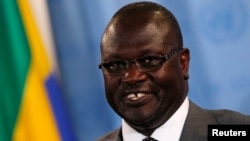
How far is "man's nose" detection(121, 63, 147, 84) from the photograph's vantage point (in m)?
0.89

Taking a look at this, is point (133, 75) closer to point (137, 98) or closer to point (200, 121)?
point (137, 98)

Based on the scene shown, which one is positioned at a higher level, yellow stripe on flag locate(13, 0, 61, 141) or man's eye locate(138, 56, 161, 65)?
man's eye locate(138, 56, 161, 65)

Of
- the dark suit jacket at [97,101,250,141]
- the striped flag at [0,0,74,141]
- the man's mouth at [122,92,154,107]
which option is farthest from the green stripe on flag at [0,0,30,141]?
the man's mouth at [122,92,154,107]

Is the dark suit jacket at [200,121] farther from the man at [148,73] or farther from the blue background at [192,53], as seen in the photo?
the blue background at [192,53]

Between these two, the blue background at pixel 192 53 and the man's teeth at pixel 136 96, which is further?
the blue background at pixel 192 53

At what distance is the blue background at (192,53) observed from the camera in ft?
4.09

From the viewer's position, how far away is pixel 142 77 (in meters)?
0.89

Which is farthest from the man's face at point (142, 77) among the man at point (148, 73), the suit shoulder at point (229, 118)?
the suit shoulder at point (229, 118)

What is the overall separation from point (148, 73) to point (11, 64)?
1.79 feet

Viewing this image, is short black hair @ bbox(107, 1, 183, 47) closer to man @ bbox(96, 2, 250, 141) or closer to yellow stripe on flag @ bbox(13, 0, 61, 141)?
man @ bbox(96, 2, 250, 141)

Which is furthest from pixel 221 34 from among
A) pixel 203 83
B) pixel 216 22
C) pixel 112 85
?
pixel 112 85

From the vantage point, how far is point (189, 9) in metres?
1.27

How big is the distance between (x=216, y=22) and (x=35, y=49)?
49 centimetres

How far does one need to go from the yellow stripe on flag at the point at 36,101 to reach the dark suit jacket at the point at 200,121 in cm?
34
